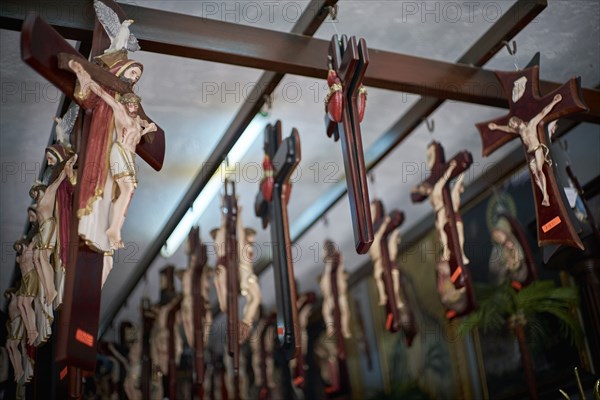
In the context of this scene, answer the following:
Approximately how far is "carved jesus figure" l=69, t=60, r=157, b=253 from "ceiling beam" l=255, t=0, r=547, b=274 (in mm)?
2897

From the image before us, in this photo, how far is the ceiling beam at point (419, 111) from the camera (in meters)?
5.09

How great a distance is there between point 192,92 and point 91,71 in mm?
2310

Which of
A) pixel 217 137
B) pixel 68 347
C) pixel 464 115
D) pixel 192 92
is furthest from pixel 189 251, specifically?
pixel 68 347

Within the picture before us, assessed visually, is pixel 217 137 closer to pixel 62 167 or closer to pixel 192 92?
pixel 192 92

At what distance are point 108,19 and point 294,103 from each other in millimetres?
2515

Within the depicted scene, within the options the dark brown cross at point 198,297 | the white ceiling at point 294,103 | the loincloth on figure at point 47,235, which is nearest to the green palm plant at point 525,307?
the white ceiling at point 294,103

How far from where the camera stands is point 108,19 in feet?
12.8

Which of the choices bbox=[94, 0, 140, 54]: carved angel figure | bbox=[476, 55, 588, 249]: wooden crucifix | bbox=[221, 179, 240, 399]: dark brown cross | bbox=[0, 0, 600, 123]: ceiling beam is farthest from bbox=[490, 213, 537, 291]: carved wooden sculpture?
bbox=[94, 0, 140, 54]: carved angel figure

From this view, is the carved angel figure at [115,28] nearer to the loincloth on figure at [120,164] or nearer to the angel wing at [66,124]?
the angel wing at [66,124]

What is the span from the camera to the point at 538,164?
4.72 metres

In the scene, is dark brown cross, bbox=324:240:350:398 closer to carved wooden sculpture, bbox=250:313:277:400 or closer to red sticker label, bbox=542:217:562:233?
carved wooden sculpture, bbox=250:313:277:400

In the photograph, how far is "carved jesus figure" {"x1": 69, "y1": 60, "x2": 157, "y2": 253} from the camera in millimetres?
3393

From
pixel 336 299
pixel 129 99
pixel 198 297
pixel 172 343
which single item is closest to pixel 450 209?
pixel 336 299

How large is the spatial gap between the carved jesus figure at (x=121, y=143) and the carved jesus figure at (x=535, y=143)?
104 inches
